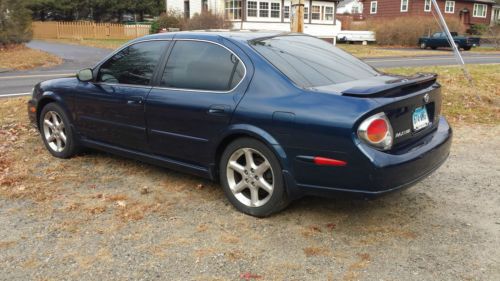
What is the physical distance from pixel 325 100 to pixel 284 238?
3.57 ft

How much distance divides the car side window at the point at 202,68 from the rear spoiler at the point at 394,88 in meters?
1.02

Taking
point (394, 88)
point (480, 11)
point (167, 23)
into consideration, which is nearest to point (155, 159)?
point (394, 88)

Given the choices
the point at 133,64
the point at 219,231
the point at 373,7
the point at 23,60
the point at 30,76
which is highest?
the point at 373,7

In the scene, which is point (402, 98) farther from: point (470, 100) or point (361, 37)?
point (361, 37)

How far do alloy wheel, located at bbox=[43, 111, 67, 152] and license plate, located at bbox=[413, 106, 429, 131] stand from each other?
397 cm

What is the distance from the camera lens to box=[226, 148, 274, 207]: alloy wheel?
4.00 meters

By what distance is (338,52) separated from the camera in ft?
16.0

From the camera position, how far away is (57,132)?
5.85 metres

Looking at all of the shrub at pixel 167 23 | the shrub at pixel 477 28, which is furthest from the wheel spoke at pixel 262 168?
the shrub at pixel 477 28

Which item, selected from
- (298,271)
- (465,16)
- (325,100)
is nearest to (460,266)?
(298,271)

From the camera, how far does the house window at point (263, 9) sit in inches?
1483

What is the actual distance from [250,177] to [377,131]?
1138 millimetres

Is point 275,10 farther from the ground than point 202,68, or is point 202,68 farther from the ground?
point 275,10

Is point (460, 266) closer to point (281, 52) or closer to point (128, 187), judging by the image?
point (281, 52)
